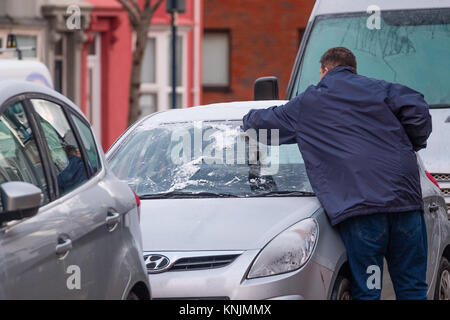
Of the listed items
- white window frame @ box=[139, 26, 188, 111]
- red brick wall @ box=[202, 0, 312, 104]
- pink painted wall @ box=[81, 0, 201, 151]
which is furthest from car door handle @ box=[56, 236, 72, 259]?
red brick wall @ box=[202, 0, 312, 104]

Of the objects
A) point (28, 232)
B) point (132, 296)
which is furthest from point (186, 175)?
point (28, 232)

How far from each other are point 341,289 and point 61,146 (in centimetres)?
211

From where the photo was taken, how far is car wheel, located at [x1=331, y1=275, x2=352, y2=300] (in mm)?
7406

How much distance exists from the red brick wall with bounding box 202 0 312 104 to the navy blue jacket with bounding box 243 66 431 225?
32.2m

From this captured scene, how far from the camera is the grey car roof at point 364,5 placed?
1220cm

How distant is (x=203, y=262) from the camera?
7.27 meters

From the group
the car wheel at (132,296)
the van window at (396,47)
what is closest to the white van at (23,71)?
the van window at (396,47)

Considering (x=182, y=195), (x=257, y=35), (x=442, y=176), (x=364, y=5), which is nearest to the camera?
(x=182, y=195)

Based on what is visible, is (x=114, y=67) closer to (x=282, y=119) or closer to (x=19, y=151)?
(x=282, y=119)

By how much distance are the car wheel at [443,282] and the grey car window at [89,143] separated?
3035 millimetres

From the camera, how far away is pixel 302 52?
12.2 metres

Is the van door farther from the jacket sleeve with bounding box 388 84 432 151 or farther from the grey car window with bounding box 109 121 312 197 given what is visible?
the jacket sleeve with bounding box 388 84 432 151

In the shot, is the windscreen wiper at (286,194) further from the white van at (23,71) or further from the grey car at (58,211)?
the white van at (23,71)

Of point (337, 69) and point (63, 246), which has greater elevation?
point (337, 69)
